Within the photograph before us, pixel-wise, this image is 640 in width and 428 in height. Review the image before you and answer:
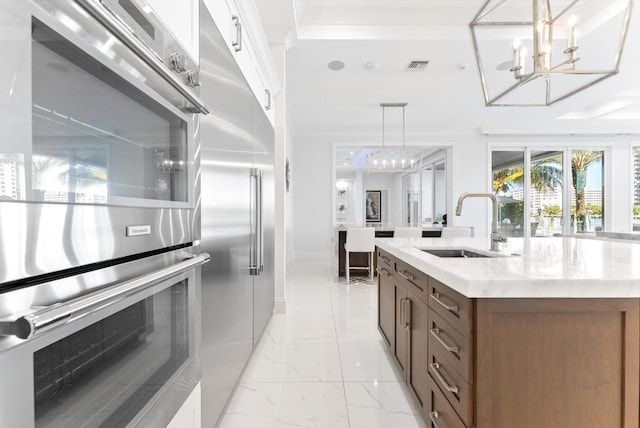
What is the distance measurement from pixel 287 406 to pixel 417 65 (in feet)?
13.3

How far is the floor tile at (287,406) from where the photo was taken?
1717mm

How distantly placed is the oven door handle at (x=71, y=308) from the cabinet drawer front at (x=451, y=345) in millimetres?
987

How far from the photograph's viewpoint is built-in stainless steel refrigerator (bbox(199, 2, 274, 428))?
1.41 meters

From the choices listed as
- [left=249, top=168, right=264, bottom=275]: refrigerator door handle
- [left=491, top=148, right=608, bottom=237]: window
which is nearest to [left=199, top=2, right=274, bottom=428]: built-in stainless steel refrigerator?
[left=249, top=168, right=264, bottom=275]: refrigerator door handle

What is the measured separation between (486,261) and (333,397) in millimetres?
1194

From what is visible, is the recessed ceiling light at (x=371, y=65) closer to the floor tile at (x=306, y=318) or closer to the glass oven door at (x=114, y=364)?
the floor tile at (x=306, y=318)

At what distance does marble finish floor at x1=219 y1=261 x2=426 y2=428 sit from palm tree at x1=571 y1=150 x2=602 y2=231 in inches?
260

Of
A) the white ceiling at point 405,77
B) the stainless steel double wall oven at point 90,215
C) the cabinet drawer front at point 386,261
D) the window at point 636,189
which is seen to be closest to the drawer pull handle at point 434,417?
the cabinet drawer front at point 386,261

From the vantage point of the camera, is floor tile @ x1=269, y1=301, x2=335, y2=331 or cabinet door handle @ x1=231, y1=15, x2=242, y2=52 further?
floor tile @ x1=269, y1=301, x2=335, y2=331

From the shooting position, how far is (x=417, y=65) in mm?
4195

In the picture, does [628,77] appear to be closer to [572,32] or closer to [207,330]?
[572,32]

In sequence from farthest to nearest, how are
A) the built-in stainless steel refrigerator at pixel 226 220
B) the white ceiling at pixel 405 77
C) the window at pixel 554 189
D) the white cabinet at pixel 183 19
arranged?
the window at pixel 554 189, the white ceiling at pixel 405 77, the built-in stainless steel refrigerator at pixel 226 220, the white cabinet at pixel 183 19

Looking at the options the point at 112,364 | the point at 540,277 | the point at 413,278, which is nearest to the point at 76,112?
the point at 112,364

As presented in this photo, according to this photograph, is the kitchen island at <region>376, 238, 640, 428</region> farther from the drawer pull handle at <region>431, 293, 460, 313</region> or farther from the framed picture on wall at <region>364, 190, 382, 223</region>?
the framed picture on wall at <region>364, 190, 382, 223</region>
